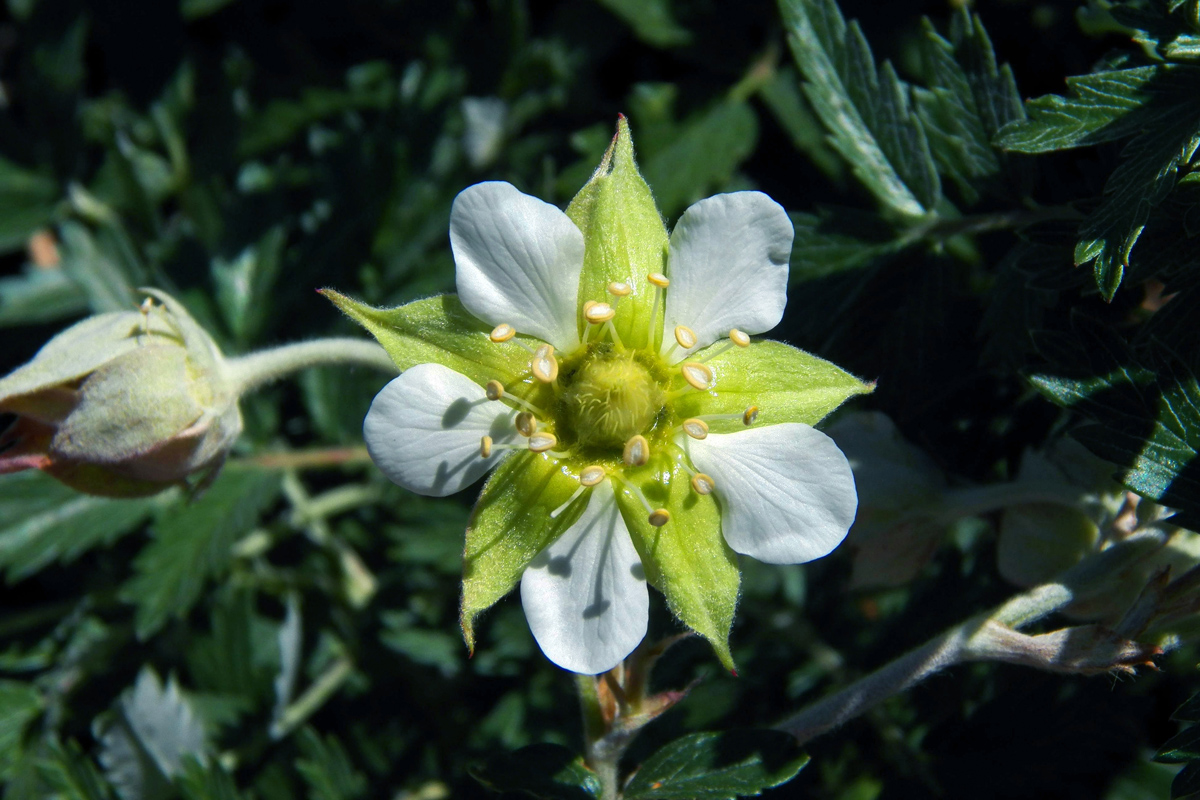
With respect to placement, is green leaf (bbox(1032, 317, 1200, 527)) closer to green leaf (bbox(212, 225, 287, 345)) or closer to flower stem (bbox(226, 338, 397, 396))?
flower stem (bbox(226, 338, 397, 396))

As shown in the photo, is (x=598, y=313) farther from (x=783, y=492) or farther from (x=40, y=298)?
(x=40, y=298)

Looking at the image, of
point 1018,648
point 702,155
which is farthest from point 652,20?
point 1018,648

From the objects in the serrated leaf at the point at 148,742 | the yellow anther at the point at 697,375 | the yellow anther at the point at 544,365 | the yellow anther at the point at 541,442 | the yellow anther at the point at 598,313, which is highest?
the yellow anther at the point at 598,313

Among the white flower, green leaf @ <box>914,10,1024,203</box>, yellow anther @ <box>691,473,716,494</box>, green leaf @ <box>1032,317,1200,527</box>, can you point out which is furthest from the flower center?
green leaf @ <box>914,10,1024,203</box>

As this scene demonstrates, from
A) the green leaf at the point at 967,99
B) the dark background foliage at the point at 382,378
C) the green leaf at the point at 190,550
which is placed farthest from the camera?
the green leaf at the point at 190,550

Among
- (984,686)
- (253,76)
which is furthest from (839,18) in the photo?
(253,76)

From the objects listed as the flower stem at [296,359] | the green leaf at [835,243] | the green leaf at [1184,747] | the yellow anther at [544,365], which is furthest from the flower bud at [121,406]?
the green leaf at [1184,747]

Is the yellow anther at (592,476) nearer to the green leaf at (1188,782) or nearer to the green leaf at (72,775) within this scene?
the green leaf at (1188,782)

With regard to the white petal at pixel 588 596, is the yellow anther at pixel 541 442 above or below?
above
